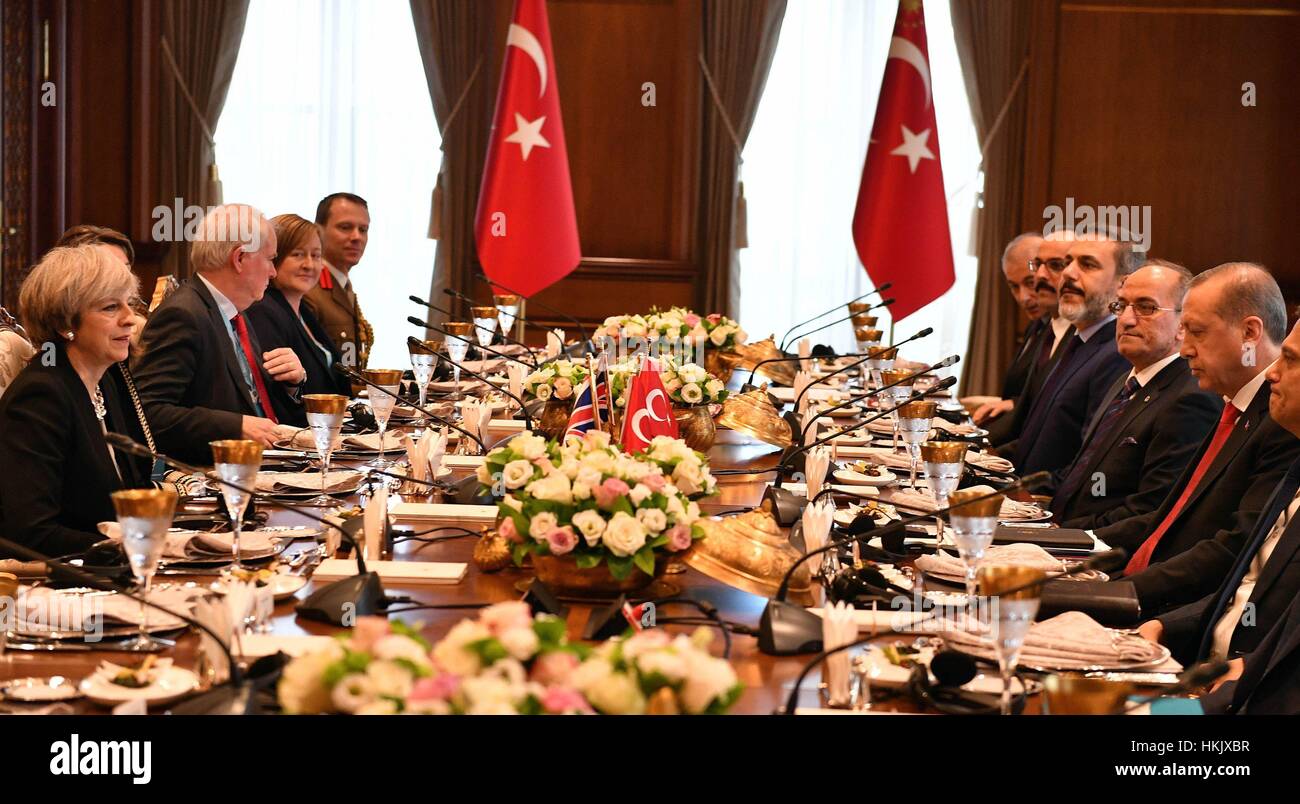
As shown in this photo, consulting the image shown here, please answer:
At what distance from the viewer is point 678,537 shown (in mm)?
2160

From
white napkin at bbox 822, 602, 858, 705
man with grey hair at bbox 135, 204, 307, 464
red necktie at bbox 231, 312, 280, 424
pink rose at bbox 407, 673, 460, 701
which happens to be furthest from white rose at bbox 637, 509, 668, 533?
red necktie at bbox 231, 312, 280, 424

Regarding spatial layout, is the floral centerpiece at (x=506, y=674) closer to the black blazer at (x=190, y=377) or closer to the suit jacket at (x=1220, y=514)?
the suit jacket at (x=1220, y=514)

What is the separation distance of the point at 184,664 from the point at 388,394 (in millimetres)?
1622

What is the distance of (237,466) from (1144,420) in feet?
8.15

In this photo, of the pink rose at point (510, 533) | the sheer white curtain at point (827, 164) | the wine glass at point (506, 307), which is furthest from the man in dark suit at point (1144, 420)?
the sheer white curtain at point (827, 164)

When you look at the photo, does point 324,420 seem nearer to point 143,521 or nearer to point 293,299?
point 143,521

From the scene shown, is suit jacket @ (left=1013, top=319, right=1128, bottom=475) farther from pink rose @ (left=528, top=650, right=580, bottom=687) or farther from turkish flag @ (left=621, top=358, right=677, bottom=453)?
pink rose @ (left=528, top=650, right=580, bottom=687)

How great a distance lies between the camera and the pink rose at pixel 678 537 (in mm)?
2152

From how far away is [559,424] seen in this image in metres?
3.72

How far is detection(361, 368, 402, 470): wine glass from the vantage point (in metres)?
3.45

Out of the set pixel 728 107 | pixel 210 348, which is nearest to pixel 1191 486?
pixel 210 348
